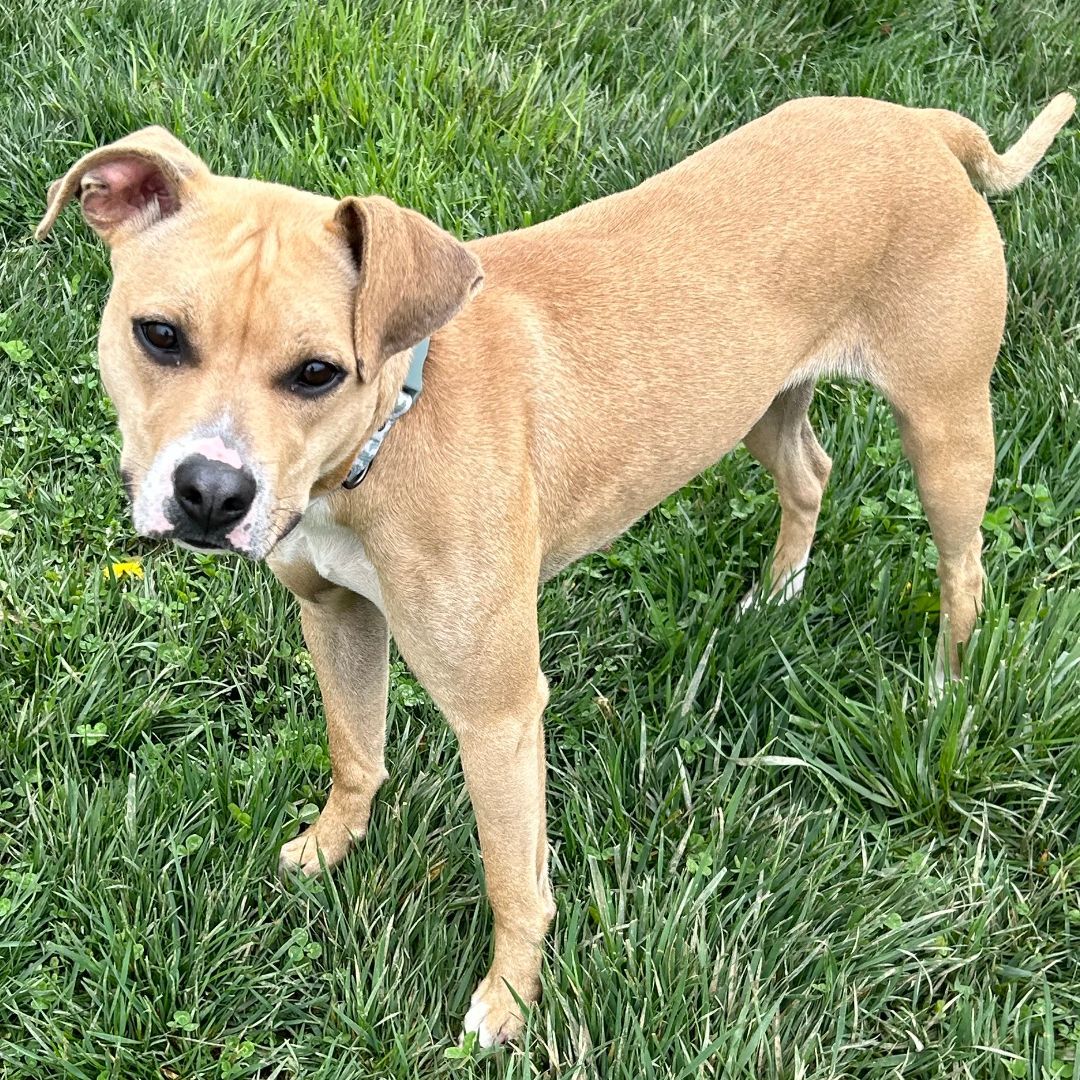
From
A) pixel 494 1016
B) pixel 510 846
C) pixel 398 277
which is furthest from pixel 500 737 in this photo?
pixel 398 277

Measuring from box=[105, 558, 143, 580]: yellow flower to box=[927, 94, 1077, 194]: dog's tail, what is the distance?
2941mm

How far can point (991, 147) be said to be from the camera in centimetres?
405

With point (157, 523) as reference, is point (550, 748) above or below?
below

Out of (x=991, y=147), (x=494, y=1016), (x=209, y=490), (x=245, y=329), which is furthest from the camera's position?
(x=991, y=147)

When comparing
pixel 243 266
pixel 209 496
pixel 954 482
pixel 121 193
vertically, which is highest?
pixel 243 266

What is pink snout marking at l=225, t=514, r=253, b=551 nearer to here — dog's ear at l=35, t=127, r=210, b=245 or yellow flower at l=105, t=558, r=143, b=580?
dog's ear at l=35, t=127, r=210, b=245

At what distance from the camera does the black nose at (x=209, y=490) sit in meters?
2.37

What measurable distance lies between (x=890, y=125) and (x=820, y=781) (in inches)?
77.3

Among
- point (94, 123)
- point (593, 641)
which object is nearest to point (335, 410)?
point (593, 641)

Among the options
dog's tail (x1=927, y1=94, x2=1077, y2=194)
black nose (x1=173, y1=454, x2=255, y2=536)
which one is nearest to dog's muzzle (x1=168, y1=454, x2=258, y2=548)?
black nose (x1=173, y1=454, x2=255, y2=536)

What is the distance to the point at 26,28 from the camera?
18.7 ft

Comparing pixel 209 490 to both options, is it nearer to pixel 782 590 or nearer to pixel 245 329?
pixel 245 329

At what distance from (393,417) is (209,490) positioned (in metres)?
0.59

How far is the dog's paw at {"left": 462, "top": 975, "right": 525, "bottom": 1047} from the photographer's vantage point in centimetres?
326
